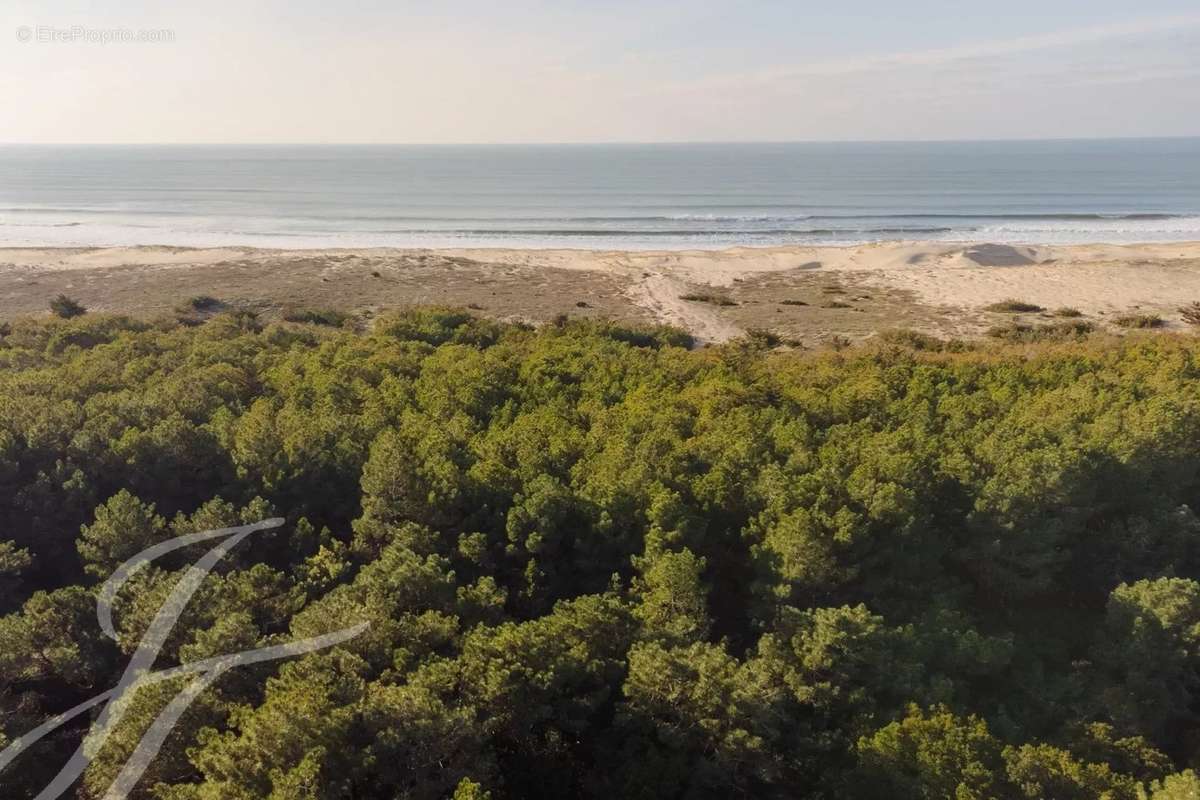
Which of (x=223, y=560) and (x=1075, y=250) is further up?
(x=1075, y=250)

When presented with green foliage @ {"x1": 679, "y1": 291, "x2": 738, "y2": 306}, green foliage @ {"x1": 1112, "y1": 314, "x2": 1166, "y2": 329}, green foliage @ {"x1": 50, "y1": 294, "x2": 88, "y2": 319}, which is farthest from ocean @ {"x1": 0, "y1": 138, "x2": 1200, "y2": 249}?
green foliage @ {"x1": 1112, "y1": 314, "x2": 1166, "y2": 329}

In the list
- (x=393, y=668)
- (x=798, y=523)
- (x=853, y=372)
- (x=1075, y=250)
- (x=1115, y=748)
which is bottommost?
(x=1115, y=748)

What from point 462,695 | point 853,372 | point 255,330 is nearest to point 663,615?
point 462,695

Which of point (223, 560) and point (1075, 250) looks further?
point (1075, 250)

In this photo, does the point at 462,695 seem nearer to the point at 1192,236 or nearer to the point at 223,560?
the point at 223,560

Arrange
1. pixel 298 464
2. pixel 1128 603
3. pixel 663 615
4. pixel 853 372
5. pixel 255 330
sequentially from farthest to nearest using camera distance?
1. pixel 255 330
2. pixel 853 372
3. pixel 298 464
4. pixel 1128 603
5. pixel 663 615

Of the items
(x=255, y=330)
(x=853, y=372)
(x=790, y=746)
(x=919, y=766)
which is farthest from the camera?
(x=255, y=330)

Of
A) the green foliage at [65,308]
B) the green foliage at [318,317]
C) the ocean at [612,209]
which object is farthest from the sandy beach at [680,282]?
the ocean at [612,209]
